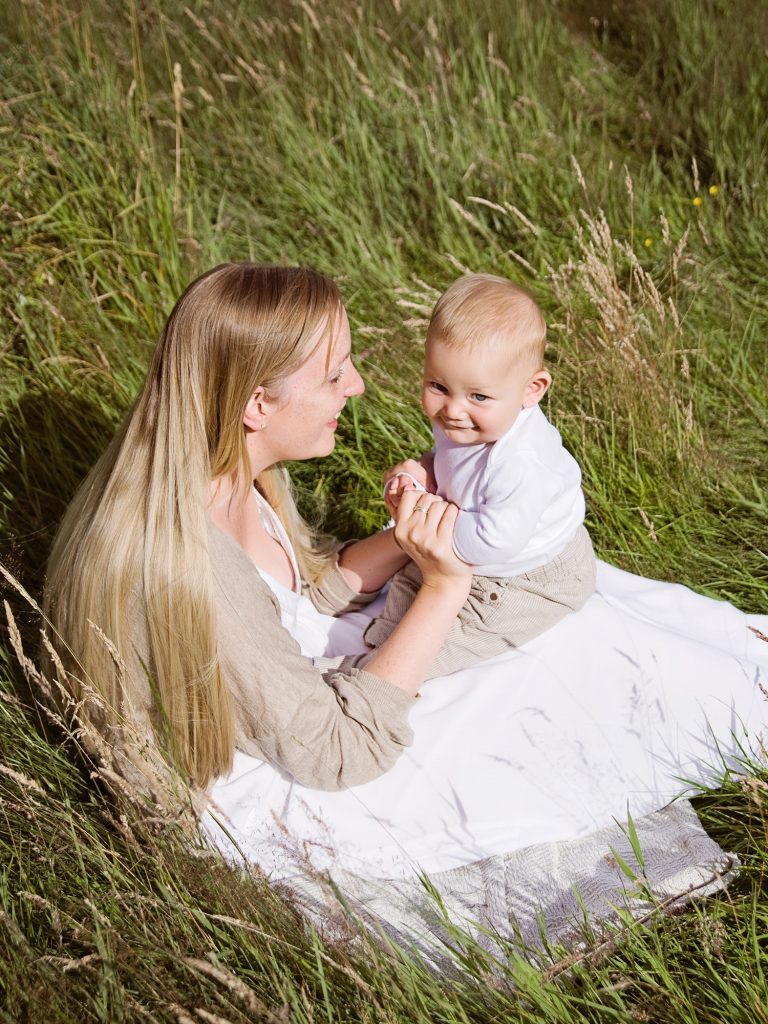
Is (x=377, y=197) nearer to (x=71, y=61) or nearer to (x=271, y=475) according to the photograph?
(x=71, y=61)

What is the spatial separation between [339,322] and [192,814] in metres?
1.20

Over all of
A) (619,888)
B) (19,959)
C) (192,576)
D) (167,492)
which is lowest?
(619,888)

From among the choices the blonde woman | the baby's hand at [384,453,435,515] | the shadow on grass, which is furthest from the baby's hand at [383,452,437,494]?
the shadow on grass

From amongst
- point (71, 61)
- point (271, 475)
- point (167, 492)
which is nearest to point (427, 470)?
point (271, 475)

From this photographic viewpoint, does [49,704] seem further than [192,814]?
Yes

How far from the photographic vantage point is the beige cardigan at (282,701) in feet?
6.89

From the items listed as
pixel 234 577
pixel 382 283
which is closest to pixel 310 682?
pixel 234 577

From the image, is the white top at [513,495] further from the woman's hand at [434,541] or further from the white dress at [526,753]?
the white dress at [526,753]

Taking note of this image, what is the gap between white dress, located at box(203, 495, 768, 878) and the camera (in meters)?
2.22

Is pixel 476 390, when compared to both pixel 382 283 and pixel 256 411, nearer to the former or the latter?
pixel 256 411

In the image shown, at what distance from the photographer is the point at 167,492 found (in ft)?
6.95

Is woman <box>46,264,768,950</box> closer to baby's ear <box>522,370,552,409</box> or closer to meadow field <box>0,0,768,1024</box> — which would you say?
meadow field <box>0,0,768,1024</box>

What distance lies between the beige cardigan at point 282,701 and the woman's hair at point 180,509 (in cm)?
4

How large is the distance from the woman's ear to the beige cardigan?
32 cm
